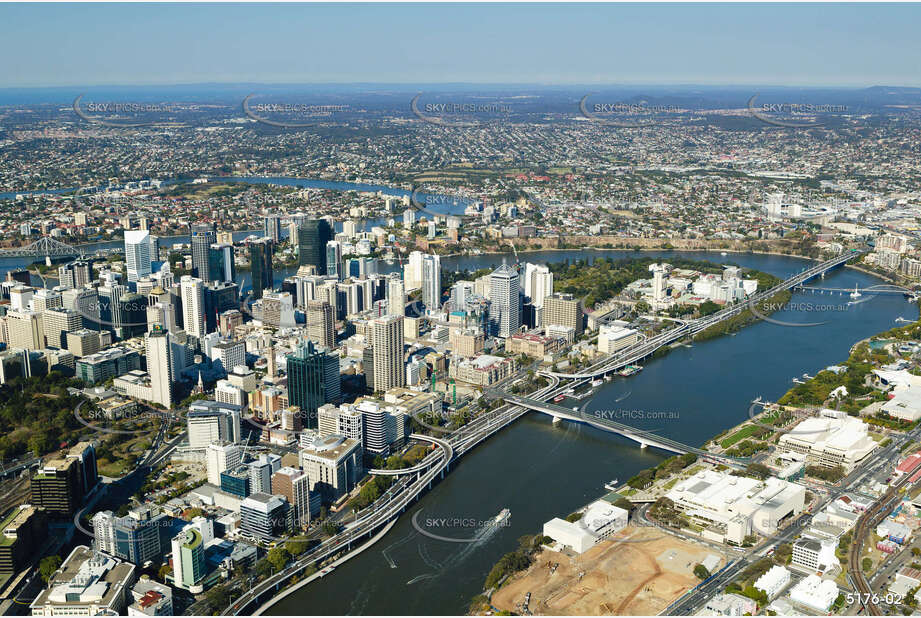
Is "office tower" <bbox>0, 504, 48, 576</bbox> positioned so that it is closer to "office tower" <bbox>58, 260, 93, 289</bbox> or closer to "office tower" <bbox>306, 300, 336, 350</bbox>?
"office tower" <bbox>306, 300, 336, 350</bbox>

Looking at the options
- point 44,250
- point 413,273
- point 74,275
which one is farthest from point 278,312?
point 44,250

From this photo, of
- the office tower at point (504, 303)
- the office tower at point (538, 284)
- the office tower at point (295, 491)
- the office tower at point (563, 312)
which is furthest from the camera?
the office tower at point (538, 284)

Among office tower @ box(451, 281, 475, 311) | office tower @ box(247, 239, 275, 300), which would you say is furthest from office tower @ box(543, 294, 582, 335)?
office tower @ box(247, 239, 275, 300)

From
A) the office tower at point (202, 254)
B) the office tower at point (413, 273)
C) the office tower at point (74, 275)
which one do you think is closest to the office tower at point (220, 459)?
the office tower at point (413, 273)

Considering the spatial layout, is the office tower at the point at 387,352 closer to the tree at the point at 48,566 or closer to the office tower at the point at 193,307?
the office tower at the point at 193,307

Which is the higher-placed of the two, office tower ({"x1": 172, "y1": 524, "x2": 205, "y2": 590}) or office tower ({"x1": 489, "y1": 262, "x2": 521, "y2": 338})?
office tower ({"x1": 489, "y1": 262, "x2": 521, "y2": 338})
